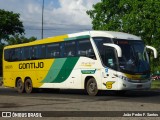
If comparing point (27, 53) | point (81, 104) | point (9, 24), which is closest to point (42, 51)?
point (27, 53)

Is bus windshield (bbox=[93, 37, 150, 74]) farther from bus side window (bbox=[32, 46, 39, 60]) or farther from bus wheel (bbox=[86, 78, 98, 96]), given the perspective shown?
bus side window (bbox=[32, 46, 39, 60])

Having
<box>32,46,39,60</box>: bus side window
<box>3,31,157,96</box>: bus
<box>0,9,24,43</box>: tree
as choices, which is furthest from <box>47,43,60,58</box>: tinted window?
<box>0,9,24,43</box>: tree

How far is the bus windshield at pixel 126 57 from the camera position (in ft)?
72.6

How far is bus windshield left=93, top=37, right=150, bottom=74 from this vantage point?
2212 cm

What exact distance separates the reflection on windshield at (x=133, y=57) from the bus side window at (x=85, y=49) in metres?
1.49

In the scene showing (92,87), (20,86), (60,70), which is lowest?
(20,86)

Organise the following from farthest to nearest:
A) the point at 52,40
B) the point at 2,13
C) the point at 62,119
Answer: the point at 2,13, the point at 52,40, the point at 62,119

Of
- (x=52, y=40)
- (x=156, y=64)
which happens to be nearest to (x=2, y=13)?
(x=156, y=64)

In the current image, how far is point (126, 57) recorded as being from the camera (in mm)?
22281

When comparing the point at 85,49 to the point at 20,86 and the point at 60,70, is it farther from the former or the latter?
the point at 20,86

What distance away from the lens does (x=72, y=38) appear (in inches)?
979

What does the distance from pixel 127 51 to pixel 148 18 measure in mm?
29664

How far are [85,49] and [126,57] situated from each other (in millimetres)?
2420

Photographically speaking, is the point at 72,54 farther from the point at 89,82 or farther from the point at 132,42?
the point at 132,42
